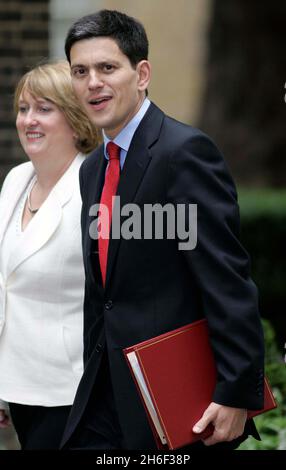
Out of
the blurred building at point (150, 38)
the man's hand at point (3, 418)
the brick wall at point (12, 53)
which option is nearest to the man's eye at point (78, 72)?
the man's hand at point (3, 418)

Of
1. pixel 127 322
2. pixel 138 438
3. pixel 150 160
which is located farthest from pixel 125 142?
pixel 138 438

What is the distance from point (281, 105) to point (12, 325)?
29.9 feet

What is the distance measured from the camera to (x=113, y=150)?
12.1ft

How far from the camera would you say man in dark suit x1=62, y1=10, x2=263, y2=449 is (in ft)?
11.1

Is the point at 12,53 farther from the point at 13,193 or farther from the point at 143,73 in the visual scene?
the point at 143,73

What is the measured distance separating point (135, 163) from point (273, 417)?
2532 mm

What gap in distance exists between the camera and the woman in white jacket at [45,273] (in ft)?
13.5

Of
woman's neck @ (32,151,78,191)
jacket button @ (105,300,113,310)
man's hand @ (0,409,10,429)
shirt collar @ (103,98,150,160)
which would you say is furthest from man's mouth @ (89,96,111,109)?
man's hand @ (0,409,10,429)

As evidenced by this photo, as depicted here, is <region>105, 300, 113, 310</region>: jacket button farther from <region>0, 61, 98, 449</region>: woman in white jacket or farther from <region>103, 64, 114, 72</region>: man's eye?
<region>103, 64, 114, 72</region>: man's eye

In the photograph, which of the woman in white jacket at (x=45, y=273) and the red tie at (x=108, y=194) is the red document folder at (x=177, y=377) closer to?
the red tie at (x=108, y=194)

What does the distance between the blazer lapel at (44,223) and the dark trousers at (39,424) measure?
0.49m

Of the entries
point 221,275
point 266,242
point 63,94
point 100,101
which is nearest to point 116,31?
point 100,101

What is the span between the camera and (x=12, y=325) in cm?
421
